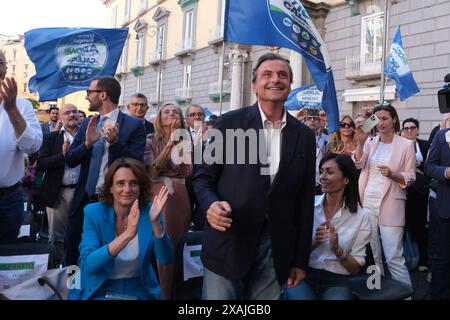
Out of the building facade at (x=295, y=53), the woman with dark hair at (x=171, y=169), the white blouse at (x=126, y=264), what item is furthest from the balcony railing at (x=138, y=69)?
the white blouse at (x=126, y=264)

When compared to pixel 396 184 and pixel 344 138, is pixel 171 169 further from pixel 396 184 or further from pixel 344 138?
pixel 344 138

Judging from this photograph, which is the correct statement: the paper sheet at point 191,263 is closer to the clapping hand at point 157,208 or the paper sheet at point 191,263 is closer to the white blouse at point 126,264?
the white blouse at point 126,264

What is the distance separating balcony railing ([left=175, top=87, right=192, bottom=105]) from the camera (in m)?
25.8

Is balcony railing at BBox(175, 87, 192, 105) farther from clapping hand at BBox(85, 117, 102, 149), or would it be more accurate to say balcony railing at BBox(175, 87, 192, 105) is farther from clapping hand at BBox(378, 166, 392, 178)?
clapping hand at BBox(85, 117, 102, 149)

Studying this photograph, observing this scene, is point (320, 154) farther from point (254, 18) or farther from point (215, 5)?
point (215, 5)

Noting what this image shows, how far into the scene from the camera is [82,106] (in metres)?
42.1

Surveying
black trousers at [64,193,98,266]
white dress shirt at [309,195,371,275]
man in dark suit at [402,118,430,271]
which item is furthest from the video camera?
black trousers at [64,193,98,266]

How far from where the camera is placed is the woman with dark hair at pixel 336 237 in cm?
296

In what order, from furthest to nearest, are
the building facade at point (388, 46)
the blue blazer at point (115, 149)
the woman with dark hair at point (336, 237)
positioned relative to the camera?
the building facade at point (388, 46), the blue blazer at point (115, 149), the woman with dark hair at point (336, 237)

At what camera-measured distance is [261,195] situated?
2.21 m

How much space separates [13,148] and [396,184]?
326 cm

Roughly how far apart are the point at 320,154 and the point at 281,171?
11.0ft
